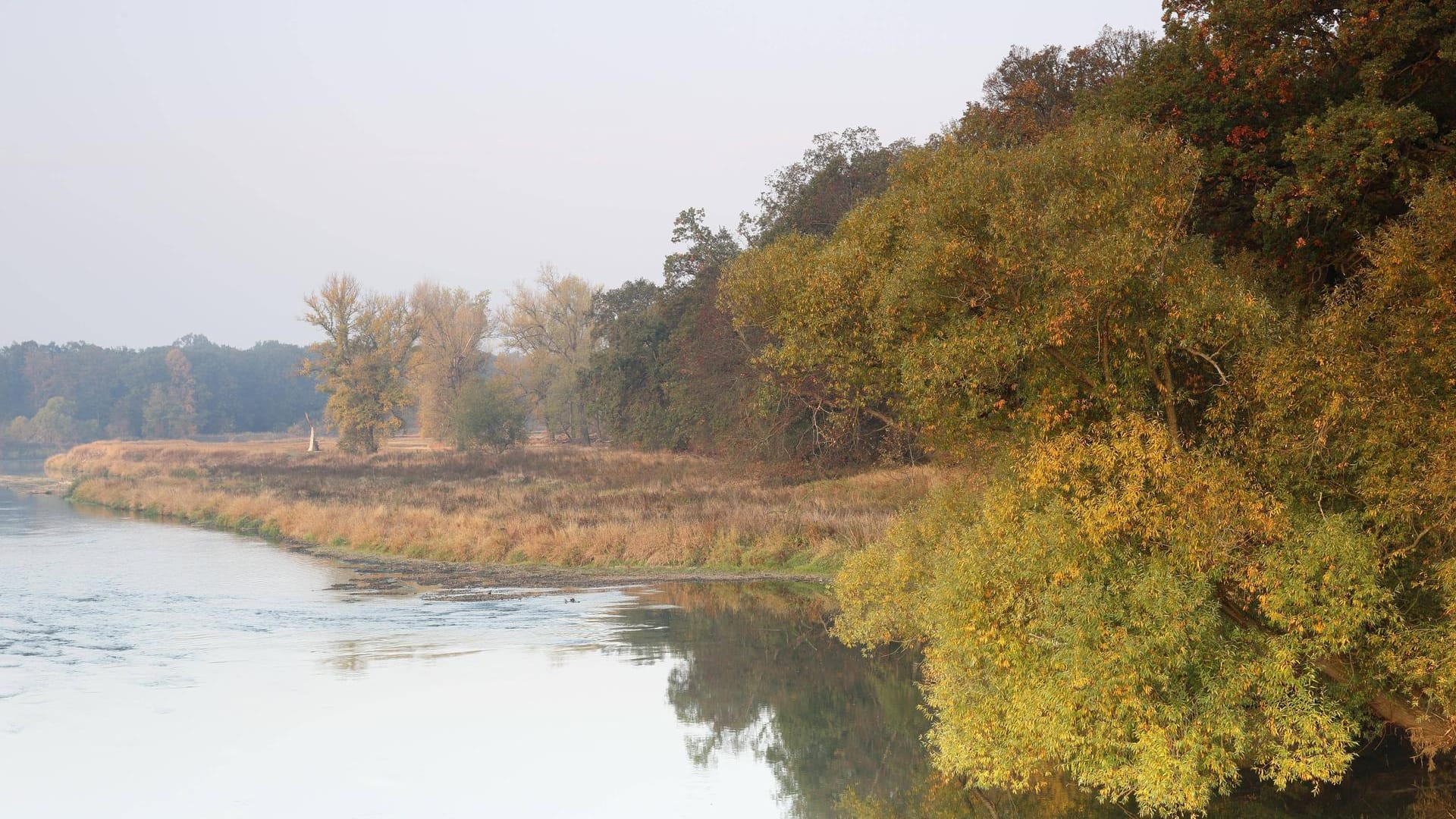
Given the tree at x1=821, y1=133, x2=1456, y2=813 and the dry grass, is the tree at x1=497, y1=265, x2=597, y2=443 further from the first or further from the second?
the tree at x1=821, y1=133, x2=1456, y2=813

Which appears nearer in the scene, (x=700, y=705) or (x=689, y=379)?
(x=700, y=705)

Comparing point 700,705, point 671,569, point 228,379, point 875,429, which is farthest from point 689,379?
point 228,379

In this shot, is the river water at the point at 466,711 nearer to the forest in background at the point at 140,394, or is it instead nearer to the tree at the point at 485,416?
the tree at the point at 485,416

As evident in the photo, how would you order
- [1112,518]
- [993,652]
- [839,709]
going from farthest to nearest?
1. [839,709]
2. [993,652]
3. [1112,518]

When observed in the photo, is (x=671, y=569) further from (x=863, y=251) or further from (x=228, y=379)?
(x=228, y=379)

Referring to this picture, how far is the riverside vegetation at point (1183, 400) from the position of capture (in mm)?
12023

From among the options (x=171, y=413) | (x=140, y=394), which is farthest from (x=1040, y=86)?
(x=140, y=394)

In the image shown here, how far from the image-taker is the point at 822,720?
63.0 ft

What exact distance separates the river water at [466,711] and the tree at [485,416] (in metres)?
42.2

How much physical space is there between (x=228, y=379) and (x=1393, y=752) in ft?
478

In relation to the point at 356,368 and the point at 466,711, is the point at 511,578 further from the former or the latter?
the point at 356,368

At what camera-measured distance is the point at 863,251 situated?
18406 mm

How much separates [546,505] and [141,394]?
114163 mm

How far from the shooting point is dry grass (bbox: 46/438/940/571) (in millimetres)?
31875
